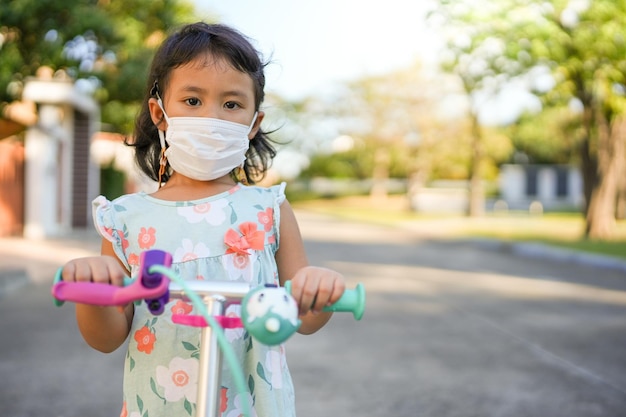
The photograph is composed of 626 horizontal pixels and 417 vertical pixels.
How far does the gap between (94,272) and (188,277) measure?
46 cm

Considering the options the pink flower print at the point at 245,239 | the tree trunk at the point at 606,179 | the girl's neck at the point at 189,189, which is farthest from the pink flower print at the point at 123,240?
the tree trunk at the point at 606,179

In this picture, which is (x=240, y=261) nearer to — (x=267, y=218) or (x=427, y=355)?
(x=267, y=218)

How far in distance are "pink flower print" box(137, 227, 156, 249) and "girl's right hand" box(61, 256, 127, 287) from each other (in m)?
0.50

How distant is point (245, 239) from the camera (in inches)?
76.5

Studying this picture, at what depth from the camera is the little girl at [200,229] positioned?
1906 mm

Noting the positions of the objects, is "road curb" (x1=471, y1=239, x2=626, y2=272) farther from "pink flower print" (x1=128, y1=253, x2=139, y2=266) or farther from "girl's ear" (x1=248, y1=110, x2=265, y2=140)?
"pink flower print" (x1=128, y1=253, x2=139, y2=266)

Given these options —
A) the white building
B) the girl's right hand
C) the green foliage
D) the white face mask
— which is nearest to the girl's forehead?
the white face mask

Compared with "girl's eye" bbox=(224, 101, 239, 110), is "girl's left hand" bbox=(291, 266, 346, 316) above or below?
below

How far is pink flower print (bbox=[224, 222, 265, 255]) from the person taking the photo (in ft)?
6.33

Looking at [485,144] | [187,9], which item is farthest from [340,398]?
[485,144]

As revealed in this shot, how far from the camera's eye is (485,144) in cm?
→ 4669

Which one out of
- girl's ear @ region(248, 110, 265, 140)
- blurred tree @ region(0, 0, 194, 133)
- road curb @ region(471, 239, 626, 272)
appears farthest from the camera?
road curb @ region(471, 239, 626, 272)

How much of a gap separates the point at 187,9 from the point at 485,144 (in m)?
28.1

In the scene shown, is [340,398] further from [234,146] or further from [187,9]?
[187,9]
